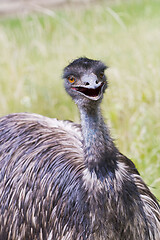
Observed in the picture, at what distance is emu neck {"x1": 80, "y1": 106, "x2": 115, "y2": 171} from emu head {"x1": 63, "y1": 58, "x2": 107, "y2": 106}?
0.07 metres

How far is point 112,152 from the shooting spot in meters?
2.64

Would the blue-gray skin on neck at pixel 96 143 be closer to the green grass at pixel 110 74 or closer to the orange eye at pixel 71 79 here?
the orange eye at pixel 71 79

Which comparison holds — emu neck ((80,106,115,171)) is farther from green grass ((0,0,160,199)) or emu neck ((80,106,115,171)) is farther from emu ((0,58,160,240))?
green grass ((0,0,160,199))

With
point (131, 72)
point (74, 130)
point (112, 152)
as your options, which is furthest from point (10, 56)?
point (112, 152)

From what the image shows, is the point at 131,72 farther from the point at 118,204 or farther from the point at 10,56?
the point at 118,204

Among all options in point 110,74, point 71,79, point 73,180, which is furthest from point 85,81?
point 110,74

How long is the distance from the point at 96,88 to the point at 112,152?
1.19ft

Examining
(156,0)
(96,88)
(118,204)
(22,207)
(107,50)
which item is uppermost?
(156,0)

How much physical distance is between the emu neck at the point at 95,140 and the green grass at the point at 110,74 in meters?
1.37

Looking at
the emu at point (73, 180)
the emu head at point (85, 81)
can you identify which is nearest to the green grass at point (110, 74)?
the emu at point (73, 180)

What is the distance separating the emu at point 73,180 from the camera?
259 cm

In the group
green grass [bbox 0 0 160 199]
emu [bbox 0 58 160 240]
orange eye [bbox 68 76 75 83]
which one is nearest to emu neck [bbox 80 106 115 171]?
emu [bbox 0 58 160 240]

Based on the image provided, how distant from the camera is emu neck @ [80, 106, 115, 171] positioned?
8.39 ft

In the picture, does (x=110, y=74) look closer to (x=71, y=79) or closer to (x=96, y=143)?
(x=71, y=79)
